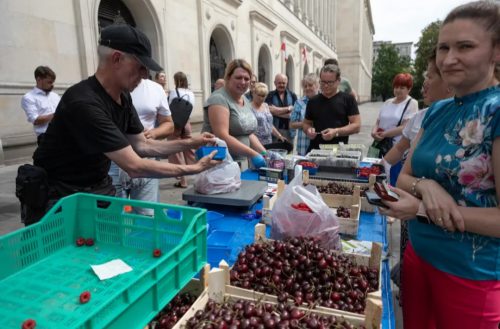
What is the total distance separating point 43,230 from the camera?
1417mm

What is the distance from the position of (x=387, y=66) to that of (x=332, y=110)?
68351 mm

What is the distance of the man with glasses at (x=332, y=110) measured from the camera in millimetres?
3707

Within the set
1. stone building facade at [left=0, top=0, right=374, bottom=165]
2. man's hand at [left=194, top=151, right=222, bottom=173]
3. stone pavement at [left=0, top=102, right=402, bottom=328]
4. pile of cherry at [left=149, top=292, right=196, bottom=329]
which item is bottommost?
stone pavement at [left=0, top=102, right=402, bottom=328]

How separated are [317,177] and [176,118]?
9.61ft

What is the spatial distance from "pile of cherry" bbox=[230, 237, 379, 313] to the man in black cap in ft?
2.72

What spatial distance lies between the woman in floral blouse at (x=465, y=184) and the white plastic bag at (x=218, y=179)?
4.28 ft

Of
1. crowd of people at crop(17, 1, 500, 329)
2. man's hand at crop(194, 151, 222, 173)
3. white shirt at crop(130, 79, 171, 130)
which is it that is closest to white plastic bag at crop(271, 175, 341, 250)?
crowd of people at crop(17, 1, 500, 329)

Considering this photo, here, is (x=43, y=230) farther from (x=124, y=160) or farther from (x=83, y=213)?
(x=124, y=160)

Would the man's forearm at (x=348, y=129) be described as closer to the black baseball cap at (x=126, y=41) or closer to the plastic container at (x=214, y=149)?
the plastic container at (x=214, y=149)

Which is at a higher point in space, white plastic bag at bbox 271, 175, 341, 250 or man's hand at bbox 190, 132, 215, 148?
man's hand at bbox 190, 132, 215, 148

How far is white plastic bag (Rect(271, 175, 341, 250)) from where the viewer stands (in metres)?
1.72

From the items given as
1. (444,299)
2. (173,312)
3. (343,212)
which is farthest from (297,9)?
(173,312)

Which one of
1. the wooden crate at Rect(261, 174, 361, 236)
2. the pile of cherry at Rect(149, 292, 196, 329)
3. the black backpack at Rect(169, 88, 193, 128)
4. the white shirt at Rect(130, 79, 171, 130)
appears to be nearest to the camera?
the pile of cherry at Rect(149, 292, 196, 329)

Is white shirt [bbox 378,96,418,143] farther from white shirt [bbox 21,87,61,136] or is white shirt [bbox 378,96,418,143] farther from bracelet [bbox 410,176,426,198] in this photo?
white shirt [bbox 21,87,61,136]
